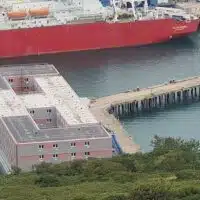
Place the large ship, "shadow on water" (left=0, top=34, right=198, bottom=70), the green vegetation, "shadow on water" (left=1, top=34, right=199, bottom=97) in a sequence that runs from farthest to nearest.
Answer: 1. the large ship
2. "shadow on water" (left=0, top=34, right=198, bottom=70)
3. "shadow on water" (left=1, top=34, right=199, bottom=97)
4. the green vegetation

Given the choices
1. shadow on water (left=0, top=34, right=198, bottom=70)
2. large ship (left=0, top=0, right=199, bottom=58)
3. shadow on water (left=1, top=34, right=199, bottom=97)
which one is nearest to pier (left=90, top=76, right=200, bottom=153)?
shadow on water (left=1, top=34, right=199, bottom=97)

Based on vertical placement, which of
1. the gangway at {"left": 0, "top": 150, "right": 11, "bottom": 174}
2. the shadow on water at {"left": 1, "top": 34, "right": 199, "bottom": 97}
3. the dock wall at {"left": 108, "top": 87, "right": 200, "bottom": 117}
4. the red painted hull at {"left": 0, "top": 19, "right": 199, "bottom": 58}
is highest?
the red painted hull at {"left": 0, "top": 19, "right": 199, "bottom": 58}

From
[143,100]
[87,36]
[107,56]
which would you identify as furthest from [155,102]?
[87,36]

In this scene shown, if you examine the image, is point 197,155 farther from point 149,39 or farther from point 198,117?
point 149,39

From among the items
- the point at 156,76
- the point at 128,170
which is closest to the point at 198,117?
the point at 156,76

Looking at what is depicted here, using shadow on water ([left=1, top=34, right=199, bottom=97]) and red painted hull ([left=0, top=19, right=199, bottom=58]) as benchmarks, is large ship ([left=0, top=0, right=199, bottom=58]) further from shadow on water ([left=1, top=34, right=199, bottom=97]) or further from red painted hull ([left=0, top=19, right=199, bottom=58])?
shadow on water ([left=1, top=34, right=199, bottom=97])

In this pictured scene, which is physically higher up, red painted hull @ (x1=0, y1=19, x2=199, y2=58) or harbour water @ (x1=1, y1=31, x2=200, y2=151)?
red painted hull @ (x1=0, y1=19, x2=199, y2=58)

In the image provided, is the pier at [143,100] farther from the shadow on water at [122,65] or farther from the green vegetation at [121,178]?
the green vegetation at [121,178]
